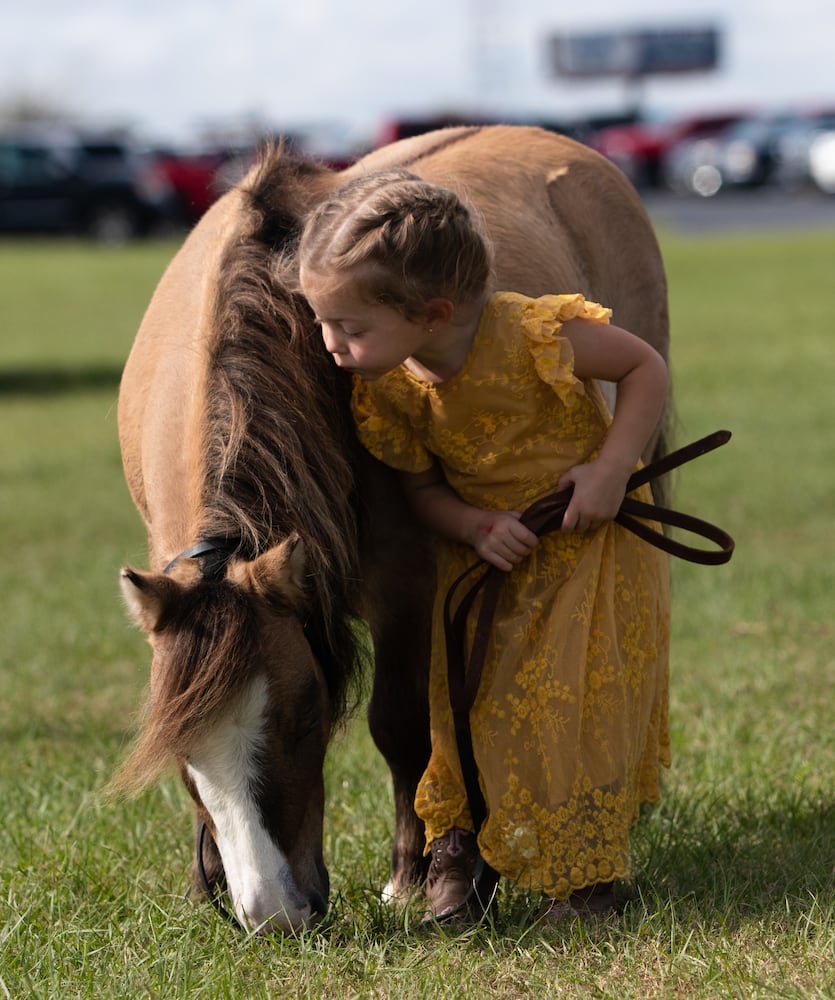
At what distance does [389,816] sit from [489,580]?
1.08 metres

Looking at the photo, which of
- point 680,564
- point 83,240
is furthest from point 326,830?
point 83,240

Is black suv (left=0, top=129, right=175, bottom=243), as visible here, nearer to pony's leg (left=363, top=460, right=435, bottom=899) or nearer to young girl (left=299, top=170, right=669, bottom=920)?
pony's leg (left=363, top=460, right=435, bottom=899)

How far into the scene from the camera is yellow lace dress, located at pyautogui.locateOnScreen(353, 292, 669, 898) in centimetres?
326

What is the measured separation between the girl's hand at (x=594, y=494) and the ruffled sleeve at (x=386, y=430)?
378 mm

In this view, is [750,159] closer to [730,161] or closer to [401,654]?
[730,161]

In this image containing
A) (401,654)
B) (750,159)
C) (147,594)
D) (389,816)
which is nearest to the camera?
(147,594)

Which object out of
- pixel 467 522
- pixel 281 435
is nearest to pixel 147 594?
pixel 281 435

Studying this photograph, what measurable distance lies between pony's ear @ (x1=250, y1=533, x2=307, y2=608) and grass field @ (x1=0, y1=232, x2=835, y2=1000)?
29.0 inches

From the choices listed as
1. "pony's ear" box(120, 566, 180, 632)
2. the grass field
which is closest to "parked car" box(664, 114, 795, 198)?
the grass field

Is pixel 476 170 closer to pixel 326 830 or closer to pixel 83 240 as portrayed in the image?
pixel 326 830

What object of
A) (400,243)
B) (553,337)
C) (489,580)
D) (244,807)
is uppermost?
(400,243)

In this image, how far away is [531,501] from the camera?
133 inches

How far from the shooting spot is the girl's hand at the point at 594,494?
3.26 metres

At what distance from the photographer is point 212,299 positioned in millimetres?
3426
